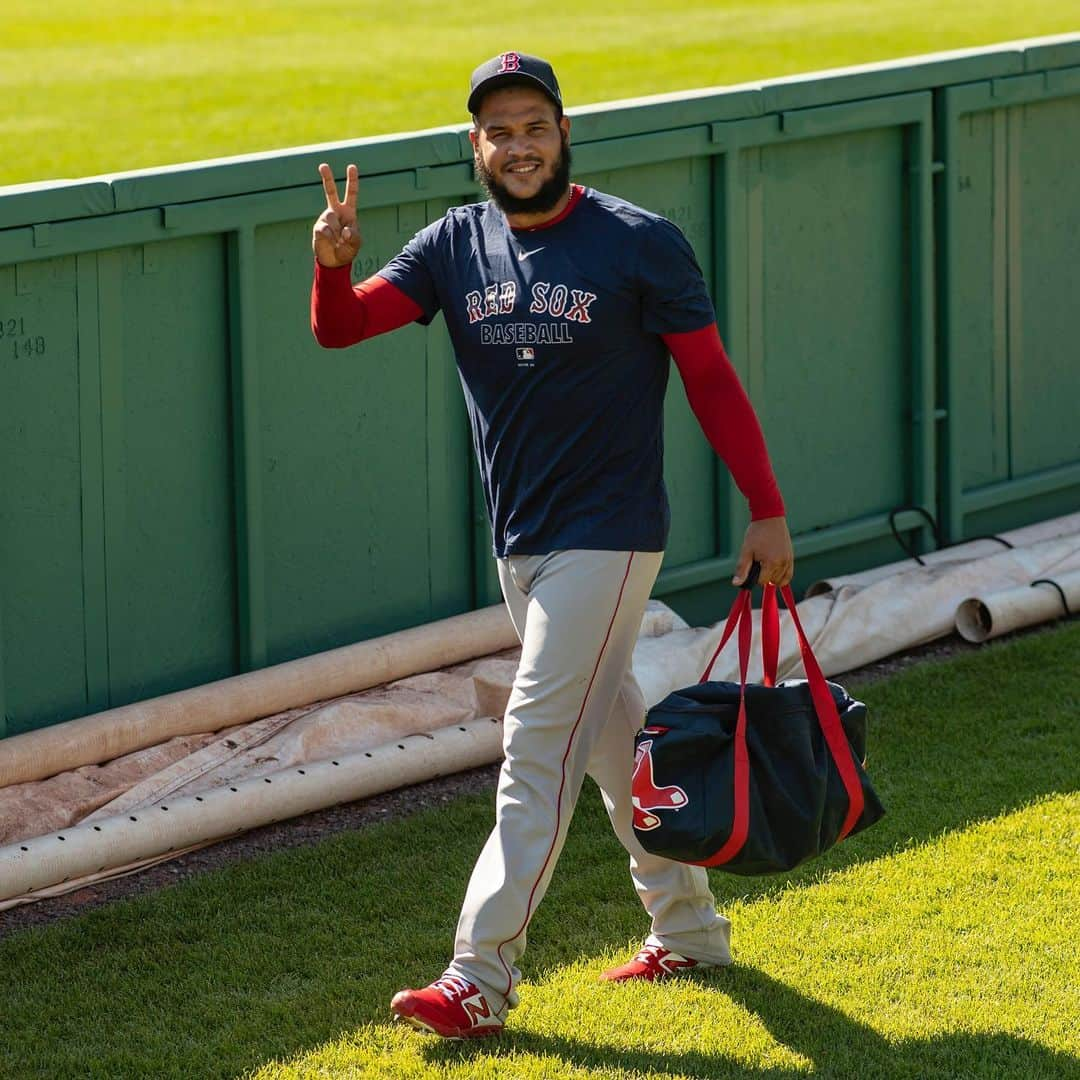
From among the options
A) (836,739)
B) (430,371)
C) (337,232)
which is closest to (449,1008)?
(836,739)

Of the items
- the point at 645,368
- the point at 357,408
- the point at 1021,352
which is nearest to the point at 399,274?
the point at 645,368

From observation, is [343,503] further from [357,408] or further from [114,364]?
[114,364]

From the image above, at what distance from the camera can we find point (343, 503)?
21.8 feet

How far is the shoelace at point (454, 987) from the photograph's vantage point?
175 inches

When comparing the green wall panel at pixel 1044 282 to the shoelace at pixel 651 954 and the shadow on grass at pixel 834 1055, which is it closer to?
the shoelace at pixel 651 954

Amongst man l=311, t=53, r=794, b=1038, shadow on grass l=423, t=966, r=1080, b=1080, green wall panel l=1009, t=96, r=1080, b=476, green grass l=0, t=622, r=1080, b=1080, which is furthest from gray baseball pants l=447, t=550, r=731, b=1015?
green wall panel l=1009, t=96, r=1080, b=476

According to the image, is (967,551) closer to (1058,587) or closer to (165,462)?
(1058,587)

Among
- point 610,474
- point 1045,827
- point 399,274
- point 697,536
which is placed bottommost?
point 1045,827

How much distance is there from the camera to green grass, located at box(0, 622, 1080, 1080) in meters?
4.47

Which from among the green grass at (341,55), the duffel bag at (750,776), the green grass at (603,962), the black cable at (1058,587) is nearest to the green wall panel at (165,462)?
the green grass at (603,962)

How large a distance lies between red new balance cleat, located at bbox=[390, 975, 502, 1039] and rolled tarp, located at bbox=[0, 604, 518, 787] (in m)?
1.80

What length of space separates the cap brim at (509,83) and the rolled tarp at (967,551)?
3.46m

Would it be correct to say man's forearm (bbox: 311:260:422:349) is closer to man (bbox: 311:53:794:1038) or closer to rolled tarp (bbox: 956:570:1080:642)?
man (bbox: 311:53:794:1038)

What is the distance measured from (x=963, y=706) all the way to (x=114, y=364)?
9.48 feet
